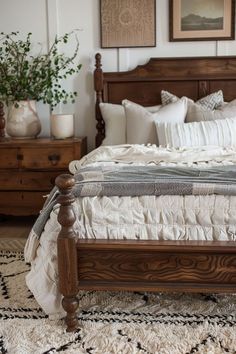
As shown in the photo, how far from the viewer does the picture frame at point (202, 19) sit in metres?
3.90

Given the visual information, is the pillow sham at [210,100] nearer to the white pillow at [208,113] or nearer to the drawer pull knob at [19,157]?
the white pillow at [208,113]

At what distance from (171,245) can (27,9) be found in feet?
9.73

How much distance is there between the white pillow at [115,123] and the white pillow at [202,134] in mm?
505

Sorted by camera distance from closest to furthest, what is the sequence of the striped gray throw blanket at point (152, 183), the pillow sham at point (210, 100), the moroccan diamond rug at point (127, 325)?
the moroccan diamond rug at point (127, 325) → the striped gray throw blanket at point (152, 183) → the pillow sham at point (210, 100)

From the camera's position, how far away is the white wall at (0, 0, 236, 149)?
158 inches

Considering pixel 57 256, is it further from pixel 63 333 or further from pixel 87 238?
pixel 63 333

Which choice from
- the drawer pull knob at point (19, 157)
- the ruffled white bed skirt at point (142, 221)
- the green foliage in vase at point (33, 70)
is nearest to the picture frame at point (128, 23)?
the green foliage in vase at point (33, 70)

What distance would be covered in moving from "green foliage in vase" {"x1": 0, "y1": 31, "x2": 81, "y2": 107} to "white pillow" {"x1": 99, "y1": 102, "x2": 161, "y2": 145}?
1.74 feet

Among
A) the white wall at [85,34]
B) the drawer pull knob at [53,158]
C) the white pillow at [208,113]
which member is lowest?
the drawer pull knob at [53,158]

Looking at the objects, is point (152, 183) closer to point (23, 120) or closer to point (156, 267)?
point (156, 267)

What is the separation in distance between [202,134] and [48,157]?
4.24 ft

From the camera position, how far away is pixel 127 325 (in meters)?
2.23

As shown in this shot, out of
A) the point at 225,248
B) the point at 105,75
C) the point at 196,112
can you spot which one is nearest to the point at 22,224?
the point at 105,75

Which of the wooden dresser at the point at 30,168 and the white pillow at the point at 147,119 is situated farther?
the wooden dresser at the point at 30,168
